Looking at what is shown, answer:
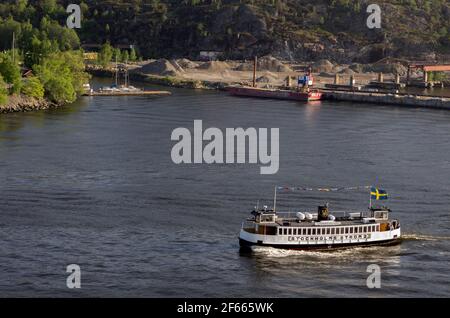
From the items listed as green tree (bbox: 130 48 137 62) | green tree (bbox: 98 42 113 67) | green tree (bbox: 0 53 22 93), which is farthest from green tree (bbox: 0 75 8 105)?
green tree (bbox: 130 48 137 62)

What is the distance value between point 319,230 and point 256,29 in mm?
94732

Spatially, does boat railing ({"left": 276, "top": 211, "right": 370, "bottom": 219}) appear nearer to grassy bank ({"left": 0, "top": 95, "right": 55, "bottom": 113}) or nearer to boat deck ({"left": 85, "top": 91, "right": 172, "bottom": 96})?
grassy bank ({"left": 0, "top": 95, "right": 55, "bottom": 113})

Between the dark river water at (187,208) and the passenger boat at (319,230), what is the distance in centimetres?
47

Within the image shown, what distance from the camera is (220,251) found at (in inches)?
1469

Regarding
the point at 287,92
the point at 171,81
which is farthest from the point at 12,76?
the point at 171,81

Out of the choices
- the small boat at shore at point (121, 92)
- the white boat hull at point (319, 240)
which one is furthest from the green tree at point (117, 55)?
the white boat hull at point (319, 240)

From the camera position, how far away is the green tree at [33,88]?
7900 centimetres

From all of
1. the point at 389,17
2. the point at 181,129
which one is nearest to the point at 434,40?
the point at 389,17

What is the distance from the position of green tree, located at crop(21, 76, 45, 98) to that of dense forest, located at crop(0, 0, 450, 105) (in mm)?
41183

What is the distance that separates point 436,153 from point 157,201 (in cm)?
2114

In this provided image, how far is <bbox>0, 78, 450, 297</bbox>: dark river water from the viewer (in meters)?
34.2

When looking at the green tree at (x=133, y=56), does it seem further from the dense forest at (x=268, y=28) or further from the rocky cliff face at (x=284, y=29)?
the rocky cliff face at (x=284, y=29)

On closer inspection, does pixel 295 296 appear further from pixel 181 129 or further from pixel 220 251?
pixel 181 129

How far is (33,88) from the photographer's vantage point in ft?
261
